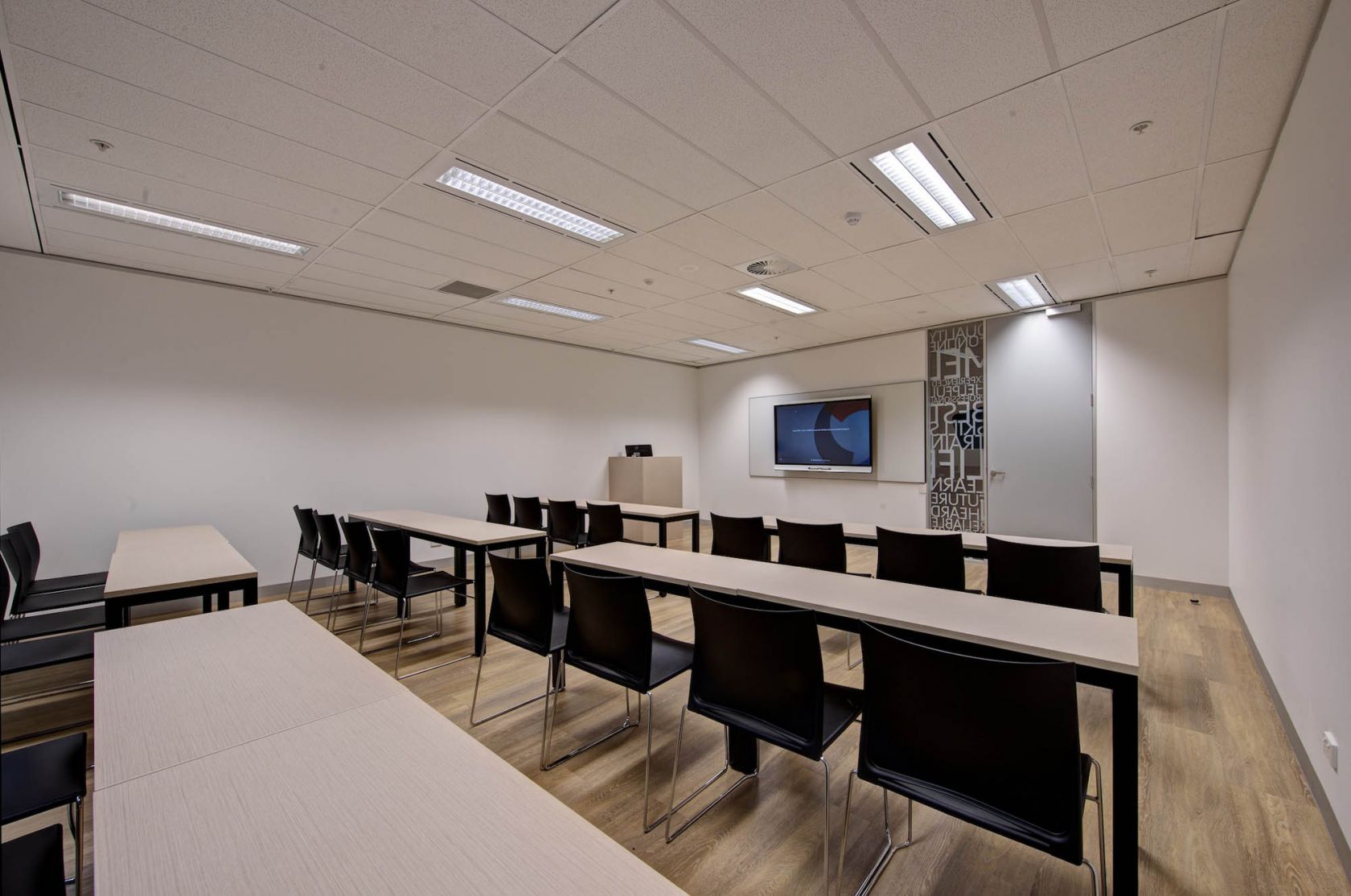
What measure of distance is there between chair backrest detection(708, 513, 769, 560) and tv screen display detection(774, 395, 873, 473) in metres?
3.86

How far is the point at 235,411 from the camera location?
4883 mm

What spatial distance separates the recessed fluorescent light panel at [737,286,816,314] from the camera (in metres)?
5.12

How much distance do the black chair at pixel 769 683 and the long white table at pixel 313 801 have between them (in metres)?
0.91

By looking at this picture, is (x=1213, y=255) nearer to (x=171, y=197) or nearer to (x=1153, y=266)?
(x=1153, y=266)

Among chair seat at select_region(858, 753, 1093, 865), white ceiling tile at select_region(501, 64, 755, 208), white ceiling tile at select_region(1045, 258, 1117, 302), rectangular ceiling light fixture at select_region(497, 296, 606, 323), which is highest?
white ceiling tile at select_region(1045, 258, 1117, 302)

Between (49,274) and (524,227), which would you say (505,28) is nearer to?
(524,227)

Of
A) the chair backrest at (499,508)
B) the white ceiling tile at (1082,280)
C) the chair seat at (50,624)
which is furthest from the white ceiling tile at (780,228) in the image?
the chair seat at (50,624)

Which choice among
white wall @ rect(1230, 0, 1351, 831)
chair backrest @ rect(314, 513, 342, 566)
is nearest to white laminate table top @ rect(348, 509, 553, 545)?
chair backrest @ rect(314, 513, 342, 566)

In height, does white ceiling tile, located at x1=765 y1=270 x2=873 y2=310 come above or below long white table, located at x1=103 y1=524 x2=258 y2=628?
above

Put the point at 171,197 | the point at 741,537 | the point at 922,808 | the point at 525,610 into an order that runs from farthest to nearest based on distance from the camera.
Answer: the point at 741,537 < the point at 171,197 < the point at 525,610 < the point at 922,808

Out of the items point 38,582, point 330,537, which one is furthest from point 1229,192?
point 38,582

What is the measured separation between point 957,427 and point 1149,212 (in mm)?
3270

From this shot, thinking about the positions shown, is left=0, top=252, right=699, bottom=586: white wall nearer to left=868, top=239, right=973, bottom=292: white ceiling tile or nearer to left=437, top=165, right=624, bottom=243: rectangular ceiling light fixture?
left=437, top=165, right=624, bottom=243: rectangular ceiling light fixture

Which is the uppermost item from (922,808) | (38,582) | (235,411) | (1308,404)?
(235,411)
